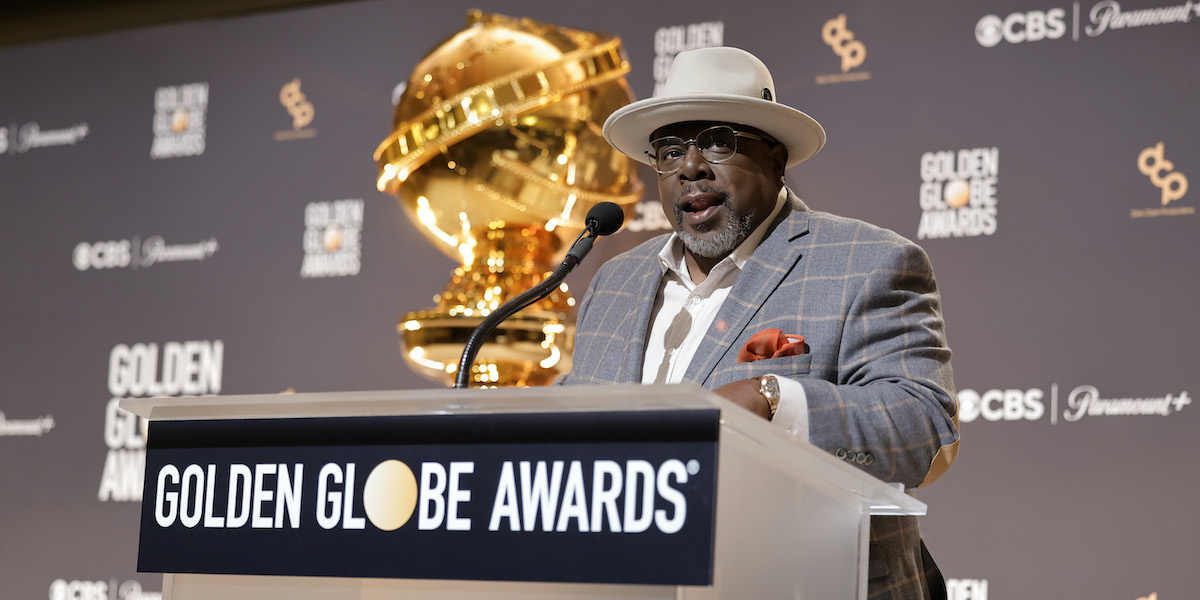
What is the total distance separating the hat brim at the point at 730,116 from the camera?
2244 mm

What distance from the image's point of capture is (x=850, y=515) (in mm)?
1650

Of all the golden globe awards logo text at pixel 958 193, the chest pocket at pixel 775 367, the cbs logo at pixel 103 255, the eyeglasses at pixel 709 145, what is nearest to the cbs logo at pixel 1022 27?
the golden globe awards logo text at pixel 958 193

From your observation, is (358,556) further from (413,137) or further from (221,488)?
(413,137)

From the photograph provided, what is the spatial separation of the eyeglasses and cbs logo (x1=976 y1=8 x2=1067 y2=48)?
1199 mm

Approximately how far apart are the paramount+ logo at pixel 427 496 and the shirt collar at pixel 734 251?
3.31ft

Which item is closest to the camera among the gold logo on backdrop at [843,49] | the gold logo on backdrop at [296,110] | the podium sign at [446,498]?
the podium sign at [446,498]

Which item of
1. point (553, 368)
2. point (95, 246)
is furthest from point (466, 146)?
point (95, 246)

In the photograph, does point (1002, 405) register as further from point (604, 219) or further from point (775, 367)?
point (604, 219)

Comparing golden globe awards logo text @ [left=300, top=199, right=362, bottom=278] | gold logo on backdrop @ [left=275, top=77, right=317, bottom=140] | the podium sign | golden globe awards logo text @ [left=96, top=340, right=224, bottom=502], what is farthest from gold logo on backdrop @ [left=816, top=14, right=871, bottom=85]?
the podium sign

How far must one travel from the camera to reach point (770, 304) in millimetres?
2135

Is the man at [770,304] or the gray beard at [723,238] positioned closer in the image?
the man at [770,304]

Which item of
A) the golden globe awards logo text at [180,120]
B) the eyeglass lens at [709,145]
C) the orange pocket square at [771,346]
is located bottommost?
the orange pocket square at [771,346]

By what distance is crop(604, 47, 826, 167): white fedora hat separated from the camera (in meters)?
2.26

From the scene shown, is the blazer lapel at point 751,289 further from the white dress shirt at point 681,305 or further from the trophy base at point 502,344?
the trophy base at point 502,344
